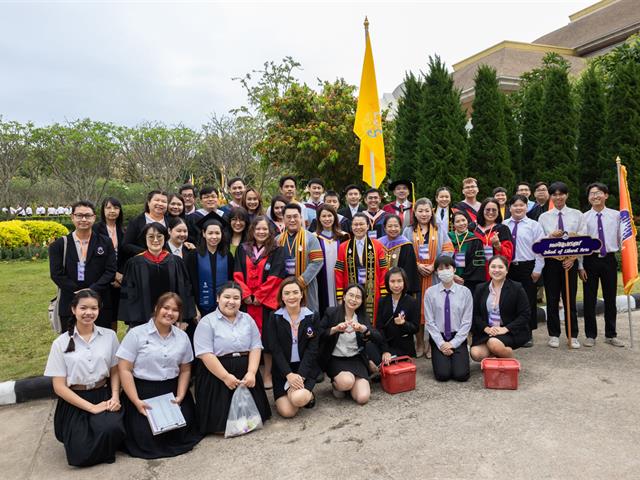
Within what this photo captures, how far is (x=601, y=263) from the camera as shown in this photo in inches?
217

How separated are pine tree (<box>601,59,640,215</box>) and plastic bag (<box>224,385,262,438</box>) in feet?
35.1

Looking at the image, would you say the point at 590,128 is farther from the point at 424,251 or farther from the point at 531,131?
the point at 424,251

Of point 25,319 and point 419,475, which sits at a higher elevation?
point 25,319

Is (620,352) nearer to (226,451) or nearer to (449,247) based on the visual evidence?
(449,247)

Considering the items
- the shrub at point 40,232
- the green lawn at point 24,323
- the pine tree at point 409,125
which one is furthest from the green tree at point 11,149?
the pine tree at point 409,125

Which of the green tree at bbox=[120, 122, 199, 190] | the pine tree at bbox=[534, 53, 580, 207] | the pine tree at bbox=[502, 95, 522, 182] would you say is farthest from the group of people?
the green tree at bbox=[120, 122, 199, 190]

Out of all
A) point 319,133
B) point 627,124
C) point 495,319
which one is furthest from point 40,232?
point 627,124

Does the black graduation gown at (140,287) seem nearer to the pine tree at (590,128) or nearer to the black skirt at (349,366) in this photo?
the black skirt at (349,366)

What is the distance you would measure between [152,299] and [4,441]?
1590mm

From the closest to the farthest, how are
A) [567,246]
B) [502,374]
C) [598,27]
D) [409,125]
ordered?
1. [502,374]
2. [567,246]
3. [409,125]
4. [598,27]

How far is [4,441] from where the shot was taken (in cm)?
388

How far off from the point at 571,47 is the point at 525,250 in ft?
83.2

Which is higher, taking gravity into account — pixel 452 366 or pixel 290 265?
pixel 290 265

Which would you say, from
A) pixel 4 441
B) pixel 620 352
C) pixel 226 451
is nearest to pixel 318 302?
pixel 226 451
